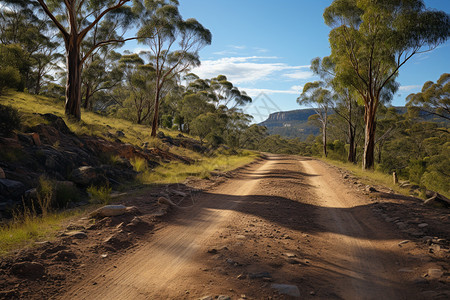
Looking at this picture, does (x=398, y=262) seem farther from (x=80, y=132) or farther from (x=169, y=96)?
(x=169, y=96)

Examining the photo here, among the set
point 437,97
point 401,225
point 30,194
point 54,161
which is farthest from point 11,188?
point 437,97

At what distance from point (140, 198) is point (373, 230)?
608 centimetres

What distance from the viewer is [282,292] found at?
314 cm

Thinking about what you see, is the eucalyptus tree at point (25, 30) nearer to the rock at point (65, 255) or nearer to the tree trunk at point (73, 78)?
the tree trunk at point (73, 78)

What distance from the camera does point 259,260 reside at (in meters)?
4.03

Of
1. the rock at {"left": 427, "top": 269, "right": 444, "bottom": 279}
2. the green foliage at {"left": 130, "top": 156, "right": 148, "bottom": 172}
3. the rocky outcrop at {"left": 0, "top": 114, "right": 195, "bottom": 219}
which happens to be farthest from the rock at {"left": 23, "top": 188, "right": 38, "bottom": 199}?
the rock at {"left": 427, "top": 269, "right": 444, "bottom": 279}

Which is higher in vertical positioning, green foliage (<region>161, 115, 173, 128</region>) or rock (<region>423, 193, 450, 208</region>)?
green foliage (<region>161, 115, 173, 128</region>)

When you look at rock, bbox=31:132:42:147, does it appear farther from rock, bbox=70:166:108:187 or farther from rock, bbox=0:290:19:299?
rock, bbox=0:290:19:299

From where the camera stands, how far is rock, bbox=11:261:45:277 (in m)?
3.31

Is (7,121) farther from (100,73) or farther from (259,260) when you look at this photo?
(100,73)

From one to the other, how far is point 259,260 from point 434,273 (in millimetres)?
2355

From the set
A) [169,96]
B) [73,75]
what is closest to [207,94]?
[169,96]

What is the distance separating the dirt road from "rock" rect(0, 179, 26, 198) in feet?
13.0

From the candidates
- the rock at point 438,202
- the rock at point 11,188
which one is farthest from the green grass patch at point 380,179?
the rock at point 11,188
